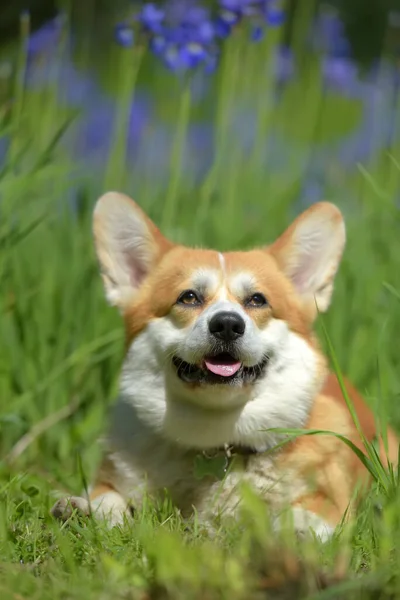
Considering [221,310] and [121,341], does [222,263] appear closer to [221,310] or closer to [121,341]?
[221,310]

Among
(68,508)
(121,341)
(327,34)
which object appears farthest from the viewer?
(327,34)

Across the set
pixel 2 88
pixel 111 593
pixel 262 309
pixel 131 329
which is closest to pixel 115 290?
pixel 131 329

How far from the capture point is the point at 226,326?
9.43 feet

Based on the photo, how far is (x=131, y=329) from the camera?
329cm

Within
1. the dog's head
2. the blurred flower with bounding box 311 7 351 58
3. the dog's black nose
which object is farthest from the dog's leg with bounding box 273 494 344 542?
the blurred flower with bounding box 311 7 351 58

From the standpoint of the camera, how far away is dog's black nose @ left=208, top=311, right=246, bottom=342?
9.43 feet

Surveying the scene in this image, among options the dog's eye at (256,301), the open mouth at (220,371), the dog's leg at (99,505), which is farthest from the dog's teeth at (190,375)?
the dog's leg at (99,505)

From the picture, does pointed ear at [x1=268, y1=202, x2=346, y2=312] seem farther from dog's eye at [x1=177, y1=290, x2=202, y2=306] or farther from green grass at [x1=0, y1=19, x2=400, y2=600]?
dog's eye at [x1=177, y1=290, x2=202, y2=306]

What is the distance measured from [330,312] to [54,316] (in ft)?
4.07

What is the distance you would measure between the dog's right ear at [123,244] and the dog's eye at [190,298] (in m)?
0.34

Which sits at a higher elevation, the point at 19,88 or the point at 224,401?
the point at 19,88

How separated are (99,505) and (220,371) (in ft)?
1.81

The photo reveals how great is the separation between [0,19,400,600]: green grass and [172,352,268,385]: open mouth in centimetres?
35

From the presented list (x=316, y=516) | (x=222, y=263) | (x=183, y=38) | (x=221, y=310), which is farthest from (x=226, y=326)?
(x=183, y=38)
